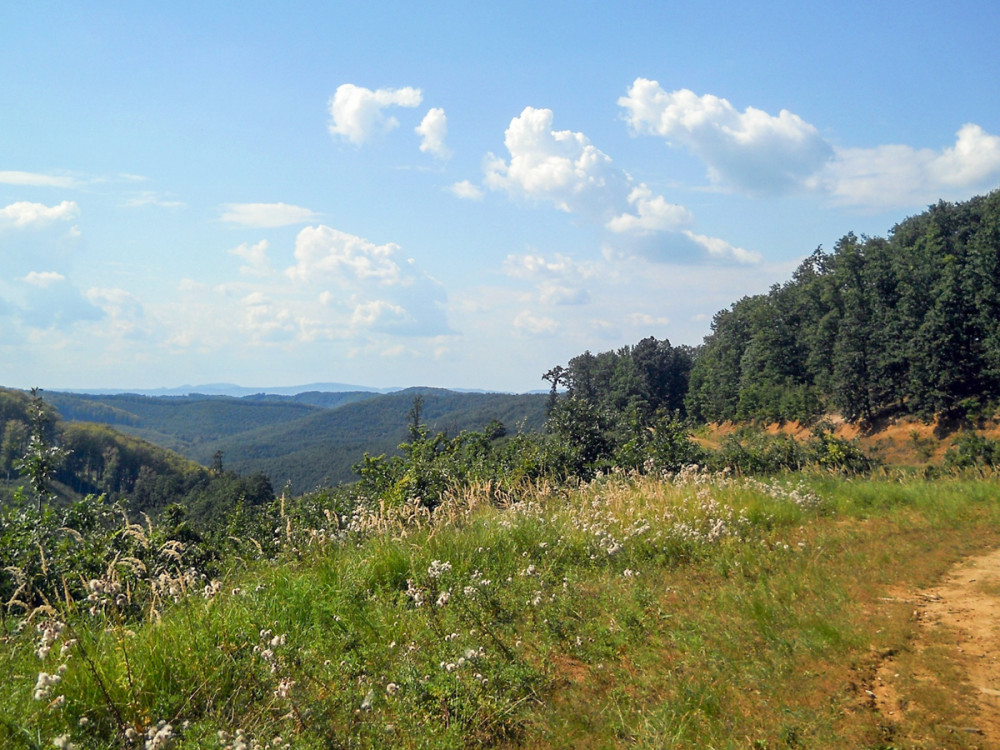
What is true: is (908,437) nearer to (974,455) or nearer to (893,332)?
(893,332)

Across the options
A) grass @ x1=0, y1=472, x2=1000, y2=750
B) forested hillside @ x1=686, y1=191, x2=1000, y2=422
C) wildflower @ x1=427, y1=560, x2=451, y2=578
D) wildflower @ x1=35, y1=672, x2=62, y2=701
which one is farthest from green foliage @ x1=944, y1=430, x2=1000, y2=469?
forested hillside @ x1=686, y1=191, x2=1000, y2=422

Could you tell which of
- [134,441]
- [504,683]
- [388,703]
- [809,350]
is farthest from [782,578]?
[134,441]

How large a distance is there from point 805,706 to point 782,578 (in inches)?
95.2

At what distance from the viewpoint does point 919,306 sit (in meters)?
46.5

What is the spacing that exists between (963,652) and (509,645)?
3262mm

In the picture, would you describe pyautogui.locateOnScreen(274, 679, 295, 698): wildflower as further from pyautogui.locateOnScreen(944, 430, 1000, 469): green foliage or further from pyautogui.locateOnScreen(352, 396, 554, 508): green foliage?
pyautogui.locateOnScreen(944, 430, 1000, 469): green foliage

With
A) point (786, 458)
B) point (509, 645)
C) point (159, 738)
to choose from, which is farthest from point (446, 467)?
point (786, 458)

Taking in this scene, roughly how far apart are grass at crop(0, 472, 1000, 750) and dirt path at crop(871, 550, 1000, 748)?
11 cm

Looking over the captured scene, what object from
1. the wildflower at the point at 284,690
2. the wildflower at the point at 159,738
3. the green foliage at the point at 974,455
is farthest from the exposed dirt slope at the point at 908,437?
the wildflower at the point at 159,738

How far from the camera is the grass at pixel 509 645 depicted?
342 centimetres

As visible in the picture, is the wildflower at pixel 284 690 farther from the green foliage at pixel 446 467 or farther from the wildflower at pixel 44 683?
the green foliage at pixel 446 467

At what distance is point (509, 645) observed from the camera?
4.54 meters

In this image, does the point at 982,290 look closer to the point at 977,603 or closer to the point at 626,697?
the point at 977,603

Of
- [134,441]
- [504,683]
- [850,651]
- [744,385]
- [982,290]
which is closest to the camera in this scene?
[504,683]
